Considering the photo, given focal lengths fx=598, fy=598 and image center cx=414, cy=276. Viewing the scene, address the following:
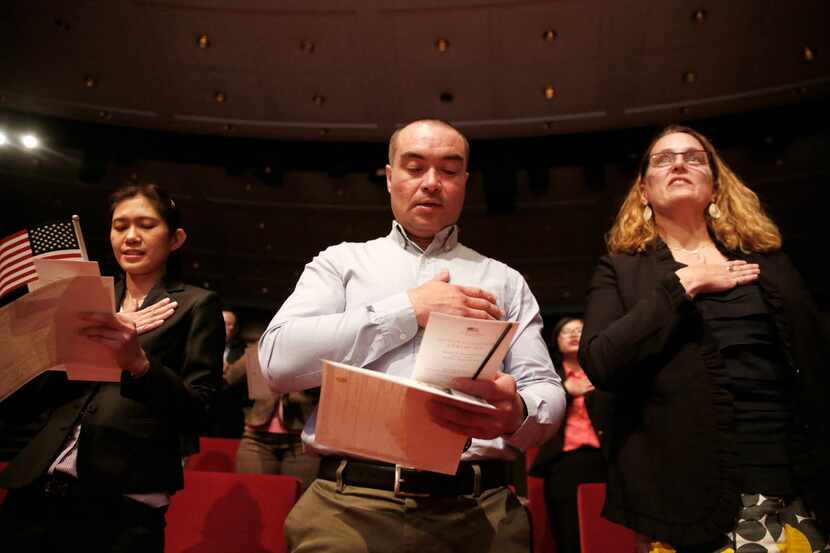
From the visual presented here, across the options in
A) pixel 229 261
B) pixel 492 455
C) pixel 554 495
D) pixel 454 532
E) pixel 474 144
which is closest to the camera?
pixel 454 532

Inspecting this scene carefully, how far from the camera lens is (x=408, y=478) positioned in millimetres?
1222

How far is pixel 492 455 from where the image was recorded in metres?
1.31

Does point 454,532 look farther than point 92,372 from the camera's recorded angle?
No

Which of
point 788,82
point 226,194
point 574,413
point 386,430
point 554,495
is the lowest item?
point 554,495

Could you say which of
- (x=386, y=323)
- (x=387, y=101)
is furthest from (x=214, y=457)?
(x=387, y=101)

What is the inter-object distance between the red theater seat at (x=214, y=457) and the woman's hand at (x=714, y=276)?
2.76m

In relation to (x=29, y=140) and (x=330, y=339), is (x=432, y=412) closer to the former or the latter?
(x=330, y=339)

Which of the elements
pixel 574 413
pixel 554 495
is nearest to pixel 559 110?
pixel 574 413

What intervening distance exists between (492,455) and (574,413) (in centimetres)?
208

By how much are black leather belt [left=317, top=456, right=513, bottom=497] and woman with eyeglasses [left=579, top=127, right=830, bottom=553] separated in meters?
0.38

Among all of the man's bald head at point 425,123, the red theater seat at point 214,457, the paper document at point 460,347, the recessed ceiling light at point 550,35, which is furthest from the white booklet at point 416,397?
the recessed ceiling light at point 550,35

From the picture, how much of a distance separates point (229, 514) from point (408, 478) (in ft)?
4.16

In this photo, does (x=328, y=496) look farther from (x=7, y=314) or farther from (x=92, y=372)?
(x=7, y=314)

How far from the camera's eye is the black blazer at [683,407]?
1286 mm
